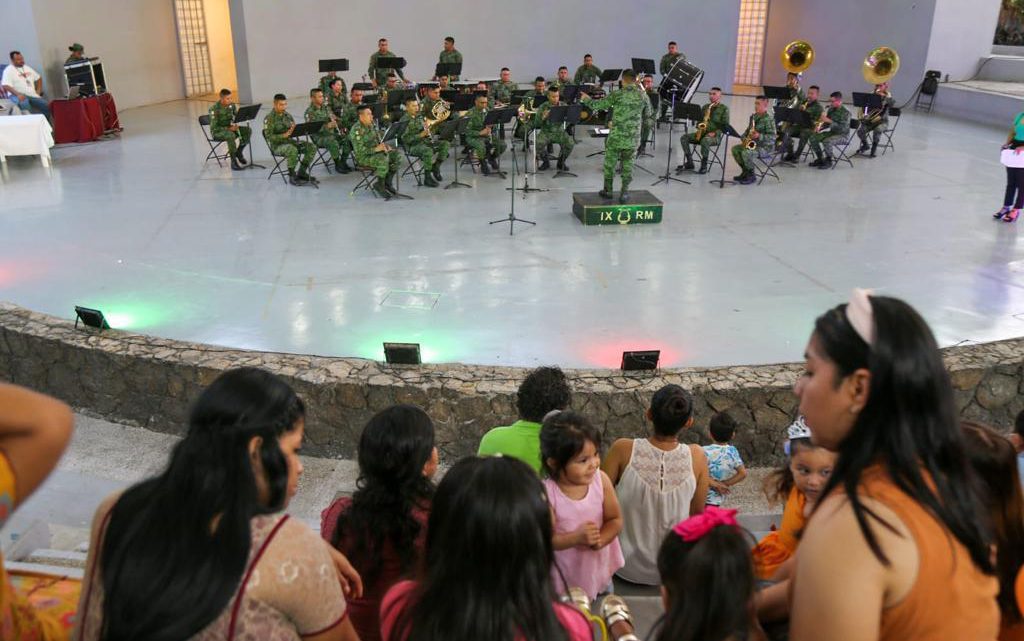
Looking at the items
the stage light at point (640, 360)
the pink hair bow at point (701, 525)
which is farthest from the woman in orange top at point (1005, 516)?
the stage light at point (640, 360)

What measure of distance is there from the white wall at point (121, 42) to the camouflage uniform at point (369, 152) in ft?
22.7

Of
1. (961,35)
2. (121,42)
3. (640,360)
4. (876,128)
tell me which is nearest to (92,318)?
(640,360)

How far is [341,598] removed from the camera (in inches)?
59.0

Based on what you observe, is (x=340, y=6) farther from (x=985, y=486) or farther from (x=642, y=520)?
(x=985, y=486)

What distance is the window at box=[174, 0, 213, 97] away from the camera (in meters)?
16.6

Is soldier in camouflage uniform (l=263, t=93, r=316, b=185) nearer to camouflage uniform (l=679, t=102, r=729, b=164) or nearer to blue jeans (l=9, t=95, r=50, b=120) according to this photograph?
blue jeans (l=9, t=95, r=50, b=120)

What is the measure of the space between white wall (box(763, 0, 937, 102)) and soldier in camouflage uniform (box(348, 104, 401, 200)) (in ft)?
39.5

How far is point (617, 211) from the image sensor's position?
832 centimetres

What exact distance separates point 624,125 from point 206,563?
7.98m

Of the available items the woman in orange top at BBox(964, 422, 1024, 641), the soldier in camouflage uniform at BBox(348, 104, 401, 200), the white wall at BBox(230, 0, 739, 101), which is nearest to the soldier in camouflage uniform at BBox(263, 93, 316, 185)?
the soldier in camouflage uniform at BBox(348, 104, 401, 200)

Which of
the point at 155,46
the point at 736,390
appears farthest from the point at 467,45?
the point at 736,390

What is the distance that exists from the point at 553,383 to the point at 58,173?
9.67 metres

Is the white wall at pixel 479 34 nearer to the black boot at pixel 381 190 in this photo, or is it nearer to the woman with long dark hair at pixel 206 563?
the black boot at pixel 381 190

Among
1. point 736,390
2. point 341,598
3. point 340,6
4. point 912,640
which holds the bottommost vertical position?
point 736,390
